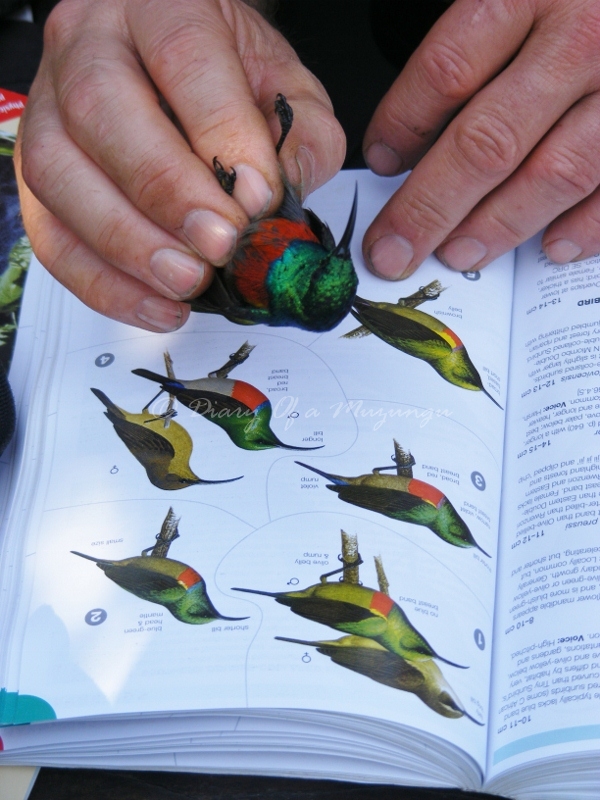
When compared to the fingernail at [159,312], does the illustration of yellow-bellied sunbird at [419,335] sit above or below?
below

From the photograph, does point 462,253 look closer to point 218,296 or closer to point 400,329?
point 400,329

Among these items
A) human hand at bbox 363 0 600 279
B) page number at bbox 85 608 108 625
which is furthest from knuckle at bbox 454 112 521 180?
page number at bbox 85 608 108 625

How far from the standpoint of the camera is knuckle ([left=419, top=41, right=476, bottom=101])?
2.14 ft

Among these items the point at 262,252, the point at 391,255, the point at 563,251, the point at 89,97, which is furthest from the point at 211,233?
the point at 563,251

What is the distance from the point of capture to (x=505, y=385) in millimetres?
679

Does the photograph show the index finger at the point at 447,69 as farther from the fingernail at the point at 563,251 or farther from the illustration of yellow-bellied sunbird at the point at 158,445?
the illustration of yellow-bellied sunbird at the point at 158,445

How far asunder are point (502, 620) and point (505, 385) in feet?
0.67

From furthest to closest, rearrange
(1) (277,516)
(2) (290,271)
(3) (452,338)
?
(3) (452,338) → (1) (277,516) → (2) (290,271)

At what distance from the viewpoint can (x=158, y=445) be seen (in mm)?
628

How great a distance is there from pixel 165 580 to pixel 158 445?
115mm

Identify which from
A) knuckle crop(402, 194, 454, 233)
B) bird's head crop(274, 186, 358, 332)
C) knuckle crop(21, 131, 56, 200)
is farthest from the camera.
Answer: knuckle crop(402, 194, 454, 233)

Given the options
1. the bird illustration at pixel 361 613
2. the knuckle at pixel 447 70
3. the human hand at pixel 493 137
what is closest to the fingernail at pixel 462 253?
the human hand at pixel 493 137

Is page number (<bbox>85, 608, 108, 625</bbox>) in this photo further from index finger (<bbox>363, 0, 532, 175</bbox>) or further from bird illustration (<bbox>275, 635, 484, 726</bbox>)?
index finger (<bbox>363, 0, 532, 175</bbox>)

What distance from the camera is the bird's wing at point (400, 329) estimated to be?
2.20ft
